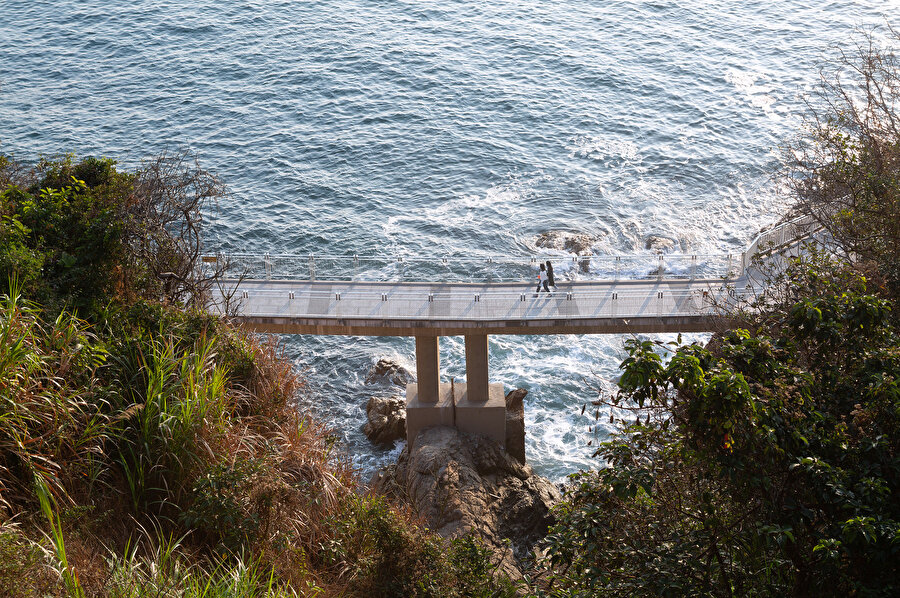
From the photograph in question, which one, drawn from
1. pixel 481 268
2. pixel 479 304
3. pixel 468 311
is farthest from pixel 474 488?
pixel 481 268

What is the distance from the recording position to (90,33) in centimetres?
6241

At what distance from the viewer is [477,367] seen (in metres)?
28.3

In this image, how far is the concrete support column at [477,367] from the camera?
27.8 metres

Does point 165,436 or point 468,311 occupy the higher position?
point 468,311

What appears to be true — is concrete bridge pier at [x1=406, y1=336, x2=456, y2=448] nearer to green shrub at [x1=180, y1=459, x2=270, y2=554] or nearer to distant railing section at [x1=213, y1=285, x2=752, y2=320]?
distant railing section at [x1=213, y1=285, x2=752, y2=320]

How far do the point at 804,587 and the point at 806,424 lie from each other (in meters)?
1.75

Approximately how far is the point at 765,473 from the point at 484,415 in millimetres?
20959

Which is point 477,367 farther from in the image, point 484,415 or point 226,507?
point 226,507

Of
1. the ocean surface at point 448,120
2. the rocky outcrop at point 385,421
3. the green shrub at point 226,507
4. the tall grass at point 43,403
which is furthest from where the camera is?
the ocean surface at point 448,120

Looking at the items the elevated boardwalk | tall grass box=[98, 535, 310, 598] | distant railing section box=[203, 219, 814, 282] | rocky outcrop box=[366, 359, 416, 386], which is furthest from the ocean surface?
tall grass box=[98, 535, 310, 598]

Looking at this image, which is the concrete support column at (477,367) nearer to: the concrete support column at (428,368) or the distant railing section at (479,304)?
the concrete support column at (428,368)

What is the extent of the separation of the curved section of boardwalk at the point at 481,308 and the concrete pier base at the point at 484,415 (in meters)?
2.99

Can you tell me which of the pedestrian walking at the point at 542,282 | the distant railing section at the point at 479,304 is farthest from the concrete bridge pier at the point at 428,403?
the pedestrian walking at the point at 542,282

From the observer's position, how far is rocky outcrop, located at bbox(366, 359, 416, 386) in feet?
110
